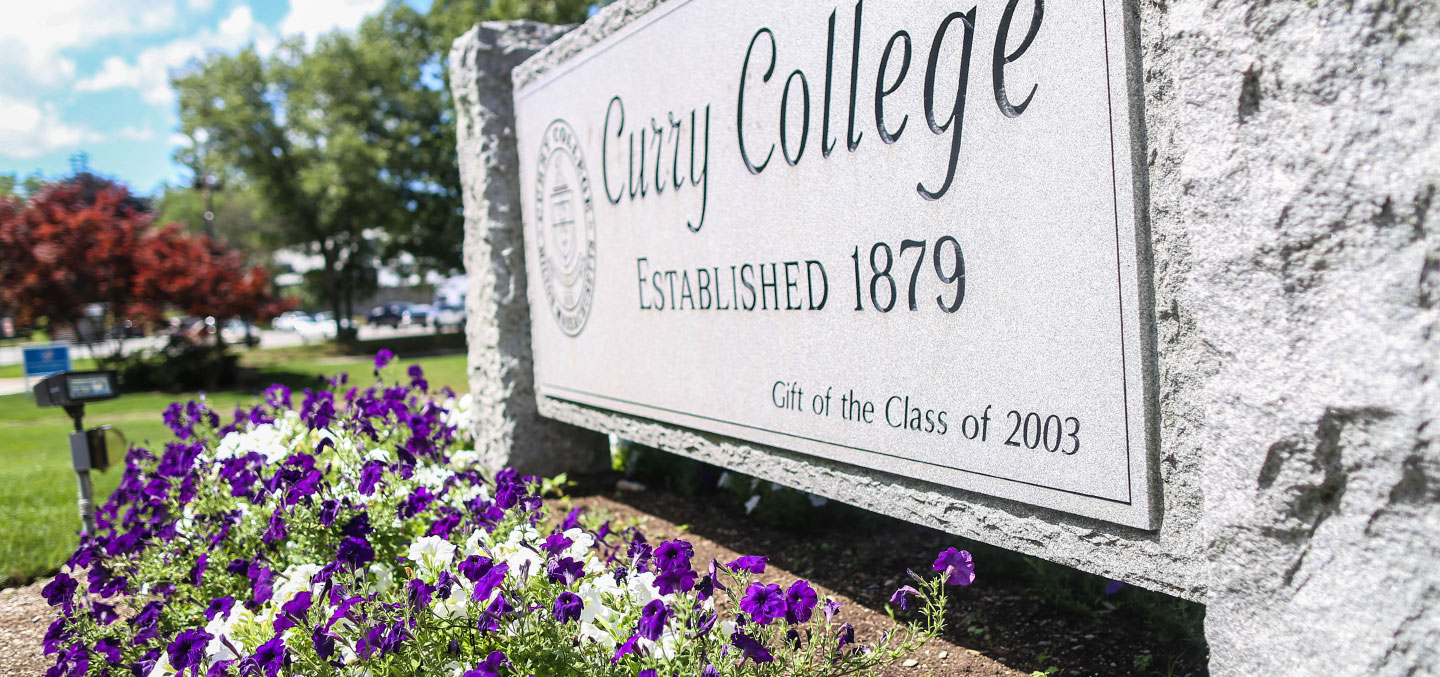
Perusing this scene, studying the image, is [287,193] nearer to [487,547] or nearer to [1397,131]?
[487,547]

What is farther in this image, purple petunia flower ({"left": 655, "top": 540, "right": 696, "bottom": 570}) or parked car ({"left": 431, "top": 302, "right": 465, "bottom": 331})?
parked car ({"left": 431, "top": 302, "right": 465, "bottom": 331})

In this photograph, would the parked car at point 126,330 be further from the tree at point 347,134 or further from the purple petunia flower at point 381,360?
the purple petunia flower at point 381,360

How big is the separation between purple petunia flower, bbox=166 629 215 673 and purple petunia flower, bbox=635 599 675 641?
46.0 inches

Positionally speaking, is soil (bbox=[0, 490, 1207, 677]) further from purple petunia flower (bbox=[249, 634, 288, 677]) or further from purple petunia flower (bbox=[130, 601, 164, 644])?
purple petunia flower (bbox=[249, 634, 288, 677])

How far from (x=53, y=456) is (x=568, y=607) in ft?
30.4

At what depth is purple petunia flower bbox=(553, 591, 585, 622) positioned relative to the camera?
2.03 metres

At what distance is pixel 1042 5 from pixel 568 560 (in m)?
1.81

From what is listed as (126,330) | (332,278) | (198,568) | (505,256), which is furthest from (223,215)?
(198,568)

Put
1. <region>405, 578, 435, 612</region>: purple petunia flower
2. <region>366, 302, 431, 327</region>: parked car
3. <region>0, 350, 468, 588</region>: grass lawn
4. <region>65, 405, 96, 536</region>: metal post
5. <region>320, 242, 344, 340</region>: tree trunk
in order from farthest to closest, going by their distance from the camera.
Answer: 1. <region>366, 302, 431, 327</region>: parked car
2. <region>320, 242, 344, 340</region>: tree trunk
3. <region>0, 350, 468, 588</region>: grass lawn
4. <region>65, 405, 96, 536</region>: metal post
5. <region>405, 578, 435, 612</region>: purple petunia flower

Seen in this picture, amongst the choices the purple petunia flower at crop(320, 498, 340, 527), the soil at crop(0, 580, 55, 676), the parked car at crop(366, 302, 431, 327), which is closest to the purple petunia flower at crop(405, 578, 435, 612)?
the purple petunia flower at crop(320, 498, 340, 527)

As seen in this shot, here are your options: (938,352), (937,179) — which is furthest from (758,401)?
(937,179)

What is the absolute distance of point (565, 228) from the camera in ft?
15.5

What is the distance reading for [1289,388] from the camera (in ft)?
5.35

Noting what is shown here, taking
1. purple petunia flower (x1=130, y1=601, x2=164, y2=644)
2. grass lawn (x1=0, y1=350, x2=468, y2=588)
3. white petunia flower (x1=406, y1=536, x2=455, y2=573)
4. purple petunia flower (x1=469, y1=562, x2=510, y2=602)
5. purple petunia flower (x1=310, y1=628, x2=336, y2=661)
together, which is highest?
purple petunia flower (x1=469, y1=562, x2=510, y2=602)
